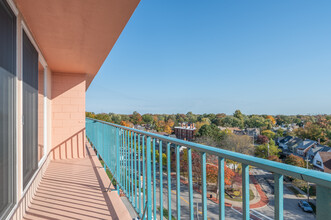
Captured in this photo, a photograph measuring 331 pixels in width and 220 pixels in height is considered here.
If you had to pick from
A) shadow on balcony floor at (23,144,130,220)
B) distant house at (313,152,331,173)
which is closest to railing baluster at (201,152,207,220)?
distant house at (313,152,331,173)

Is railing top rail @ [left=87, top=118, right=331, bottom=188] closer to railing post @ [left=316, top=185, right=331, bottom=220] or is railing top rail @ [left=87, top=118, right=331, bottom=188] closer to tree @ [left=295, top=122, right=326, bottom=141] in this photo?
railing post @ [left=316, top=185, right=331, bottom=220]

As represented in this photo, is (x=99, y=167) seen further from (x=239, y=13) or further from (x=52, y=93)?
(x=239, y=13)

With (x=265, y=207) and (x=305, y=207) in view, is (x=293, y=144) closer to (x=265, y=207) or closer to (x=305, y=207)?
(x=265, y=207)

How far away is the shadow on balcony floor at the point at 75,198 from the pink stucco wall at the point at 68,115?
1037mm

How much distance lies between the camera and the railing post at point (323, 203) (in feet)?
1.63

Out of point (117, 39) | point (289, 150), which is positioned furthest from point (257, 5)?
point (117, 39)

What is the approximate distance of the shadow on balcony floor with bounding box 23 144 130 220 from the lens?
2.05 metres

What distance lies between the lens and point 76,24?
211cm

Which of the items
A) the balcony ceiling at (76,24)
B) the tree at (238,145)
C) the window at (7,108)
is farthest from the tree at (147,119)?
the window at (7,108)

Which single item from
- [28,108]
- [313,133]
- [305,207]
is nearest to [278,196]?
[305,207]

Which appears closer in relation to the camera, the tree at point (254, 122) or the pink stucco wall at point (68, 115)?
the pink stucco wall at point (68, 115)

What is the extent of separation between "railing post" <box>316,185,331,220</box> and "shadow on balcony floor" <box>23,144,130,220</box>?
1.90 m

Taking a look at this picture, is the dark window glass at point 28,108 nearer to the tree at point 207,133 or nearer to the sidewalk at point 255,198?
the sidewalk at point 255,198

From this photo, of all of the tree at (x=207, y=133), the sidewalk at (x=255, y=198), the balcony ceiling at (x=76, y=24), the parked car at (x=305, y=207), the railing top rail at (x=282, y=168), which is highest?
the balcony ceiling at (x=76, y=24)
